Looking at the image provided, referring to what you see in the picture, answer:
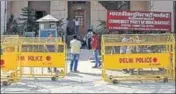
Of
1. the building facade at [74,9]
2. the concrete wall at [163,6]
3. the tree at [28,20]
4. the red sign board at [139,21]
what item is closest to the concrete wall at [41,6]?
the building facade at [74,9]

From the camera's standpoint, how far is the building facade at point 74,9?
120 feet

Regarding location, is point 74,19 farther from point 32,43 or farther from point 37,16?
point 32,43

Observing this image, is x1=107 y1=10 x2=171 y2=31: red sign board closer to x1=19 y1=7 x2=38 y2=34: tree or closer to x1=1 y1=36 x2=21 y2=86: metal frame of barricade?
x1=1 y1=36 x2=21 y2=86: metal frame of barricade

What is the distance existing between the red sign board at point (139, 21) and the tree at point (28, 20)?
16.6m

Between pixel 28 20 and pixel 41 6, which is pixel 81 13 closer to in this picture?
pixel 41 6

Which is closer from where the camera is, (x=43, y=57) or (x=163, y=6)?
(x=43, y=57)

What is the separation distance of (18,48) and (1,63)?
3.05 ft

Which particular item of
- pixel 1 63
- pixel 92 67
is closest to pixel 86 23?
pixel 92 67

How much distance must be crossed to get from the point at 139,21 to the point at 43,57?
4.93 m

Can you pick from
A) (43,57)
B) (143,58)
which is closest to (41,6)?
(43,57)

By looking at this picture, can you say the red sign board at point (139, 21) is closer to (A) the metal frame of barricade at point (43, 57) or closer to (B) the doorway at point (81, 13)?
(A) the metal frame of barricade at point (43, 57)

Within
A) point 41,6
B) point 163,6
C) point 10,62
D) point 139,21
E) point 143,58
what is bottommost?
point 10,62

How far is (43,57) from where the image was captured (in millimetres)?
16062

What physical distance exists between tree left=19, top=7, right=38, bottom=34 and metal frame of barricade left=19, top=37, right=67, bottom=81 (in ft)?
57.7
